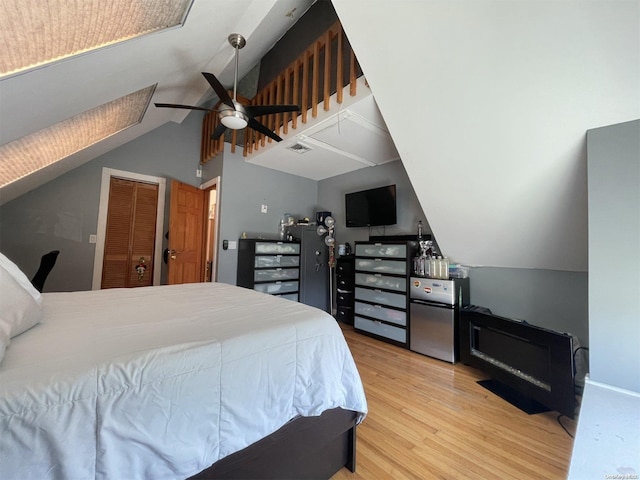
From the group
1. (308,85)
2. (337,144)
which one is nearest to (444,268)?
(337,144)

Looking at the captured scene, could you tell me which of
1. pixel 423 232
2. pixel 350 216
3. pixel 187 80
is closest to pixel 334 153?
pixel 350 216

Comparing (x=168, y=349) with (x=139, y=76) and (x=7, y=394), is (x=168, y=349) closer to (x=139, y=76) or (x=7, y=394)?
(x=7, y=394)

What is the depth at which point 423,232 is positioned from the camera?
318 cm

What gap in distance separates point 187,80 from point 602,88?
3.35 meters

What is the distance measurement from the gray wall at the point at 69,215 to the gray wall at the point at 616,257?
4.85 meters

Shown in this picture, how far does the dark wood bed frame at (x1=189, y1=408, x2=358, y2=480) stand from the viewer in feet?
2.87

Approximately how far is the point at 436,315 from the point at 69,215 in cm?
476

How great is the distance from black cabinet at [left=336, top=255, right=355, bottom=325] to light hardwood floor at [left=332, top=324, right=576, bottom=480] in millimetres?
1478

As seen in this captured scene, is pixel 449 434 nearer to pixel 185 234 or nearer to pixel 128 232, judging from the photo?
pixel 185 234

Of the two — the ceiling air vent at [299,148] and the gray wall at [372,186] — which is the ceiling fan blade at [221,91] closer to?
the ceiling air vent at [299,148]

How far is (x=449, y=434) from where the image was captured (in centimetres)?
148

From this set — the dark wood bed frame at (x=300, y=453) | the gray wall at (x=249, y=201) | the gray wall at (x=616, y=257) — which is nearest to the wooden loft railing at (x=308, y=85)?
the gray wall at (x=249, y=201)

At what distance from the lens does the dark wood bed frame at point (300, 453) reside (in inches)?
34.4

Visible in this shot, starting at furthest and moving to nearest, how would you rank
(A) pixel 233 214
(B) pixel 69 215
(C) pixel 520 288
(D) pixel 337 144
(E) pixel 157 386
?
(A) pixel 233 214 → (B) pixel 69 215 → (D) pixel 337 144 → (C) pixel 520 288 → (E) pixel 157 386
